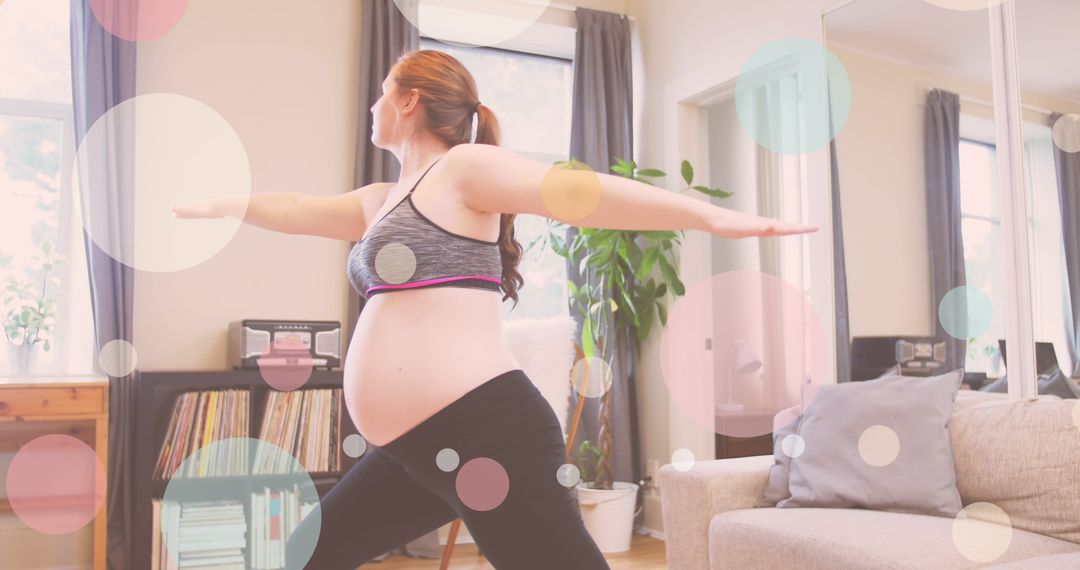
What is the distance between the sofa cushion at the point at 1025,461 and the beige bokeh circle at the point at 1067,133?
2.59 ft

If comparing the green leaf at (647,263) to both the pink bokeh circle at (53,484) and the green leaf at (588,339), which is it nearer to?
the green leaf at (588,339)

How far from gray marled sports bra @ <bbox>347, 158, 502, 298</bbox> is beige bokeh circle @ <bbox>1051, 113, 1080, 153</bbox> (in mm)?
2109

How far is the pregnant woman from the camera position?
3.63ft

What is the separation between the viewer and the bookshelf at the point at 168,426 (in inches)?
124

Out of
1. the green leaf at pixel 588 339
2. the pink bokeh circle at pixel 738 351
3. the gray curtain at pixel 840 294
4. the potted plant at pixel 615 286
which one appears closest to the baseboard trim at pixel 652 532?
the potted plant at pixel 615 286

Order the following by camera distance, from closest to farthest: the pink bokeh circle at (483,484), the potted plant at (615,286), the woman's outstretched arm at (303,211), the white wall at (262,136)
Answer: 1. the pink bokeh circle at (483,484)
2. the woman's outstretched arm at (303,211)
3. the white wall at (262,136)
4. the potted plant at (615,286)

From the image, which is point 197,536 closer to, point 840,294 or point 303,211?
point 303,211

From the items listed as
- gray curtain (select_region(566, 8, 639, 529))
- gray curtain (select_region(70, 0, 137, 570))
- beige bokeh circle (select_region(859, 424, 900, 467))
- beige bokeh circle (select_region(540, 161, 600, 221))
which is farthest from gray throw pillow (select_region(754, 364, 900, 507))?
gray curtain (select_region(70, 0, 137, 570))

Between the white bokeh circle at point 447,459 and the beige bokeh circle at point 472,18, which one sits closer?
the white bokeh circle at point 447,459

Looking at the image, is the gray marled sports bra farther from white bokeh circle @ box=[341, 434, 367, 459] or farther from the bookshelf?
white bokeh circle @ box=[341, 434, 367, 459]

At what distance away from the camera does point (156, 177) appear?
11.7 ft

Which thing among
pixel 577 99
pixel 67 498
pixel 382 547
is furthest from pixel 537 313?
pixel 382 547

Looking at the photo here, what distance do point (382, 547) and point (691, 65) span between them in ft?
11.1

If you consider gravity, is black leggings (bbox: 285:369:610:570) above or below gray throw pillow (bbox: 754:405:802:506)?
above
